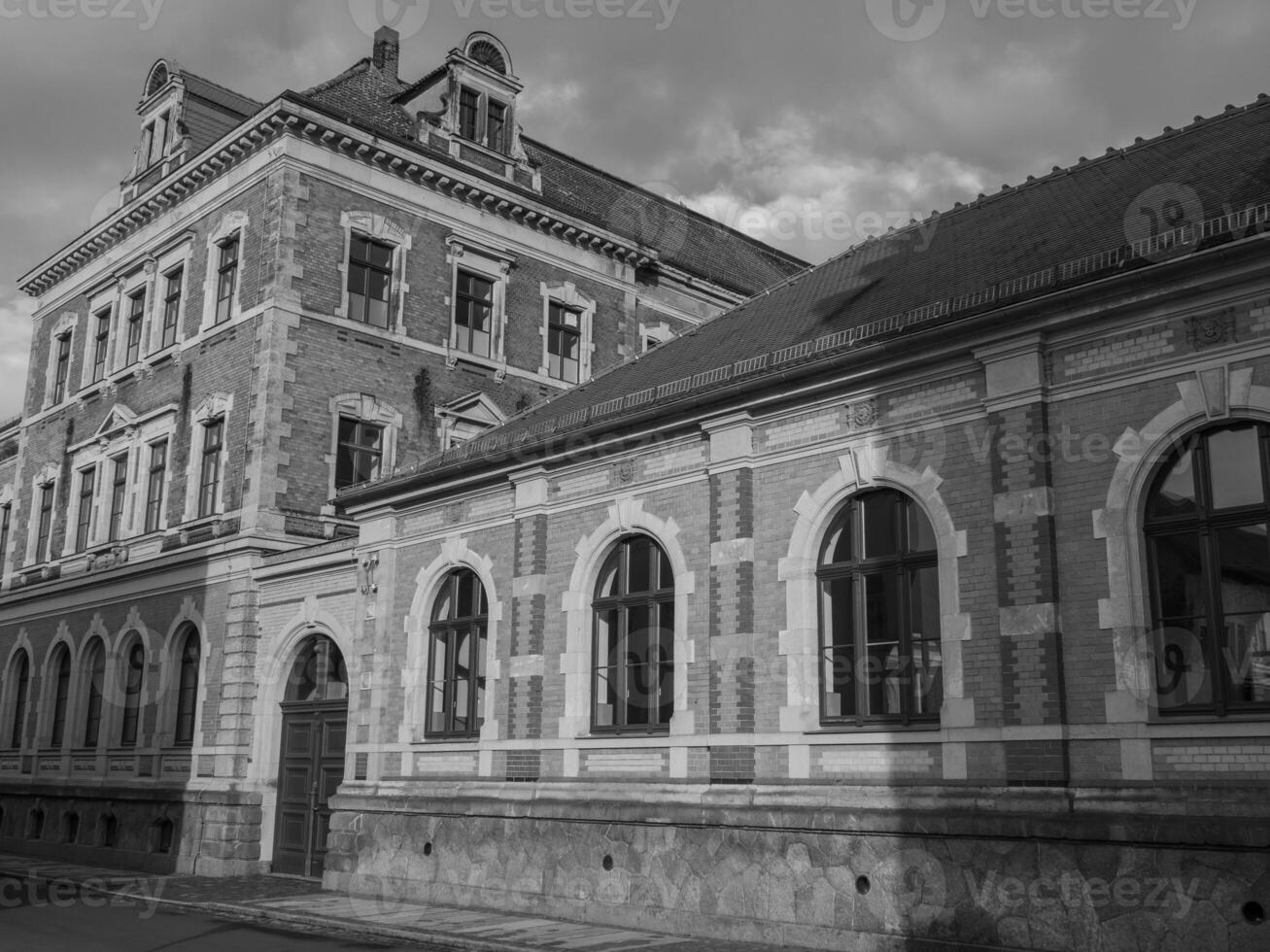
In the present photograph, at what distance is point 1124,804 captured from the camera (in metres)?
11.2

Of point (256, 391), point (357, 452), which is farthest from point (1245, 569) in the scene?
point (256, 391)

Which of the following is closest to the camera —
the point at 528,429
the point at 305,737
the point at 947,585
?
the point at 947,585

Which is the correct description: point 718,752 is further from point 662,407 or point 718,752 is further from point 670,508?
point 662,407

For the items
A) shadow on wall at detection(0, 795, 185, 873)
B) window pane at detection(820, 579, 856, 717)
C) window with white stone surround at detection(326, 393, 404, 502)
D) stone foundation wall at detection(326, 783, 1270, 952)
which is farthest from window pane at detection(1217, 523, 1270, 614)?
shadow on wall at detection(0, 795, 185, 873)

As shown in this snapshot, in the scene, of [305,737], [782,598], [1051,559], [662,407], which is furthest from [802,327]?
[305,737]

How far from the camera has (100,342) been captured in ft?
103

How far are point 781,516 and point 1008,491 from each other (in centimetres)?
299

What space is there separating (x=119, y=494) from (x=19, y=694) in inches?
268

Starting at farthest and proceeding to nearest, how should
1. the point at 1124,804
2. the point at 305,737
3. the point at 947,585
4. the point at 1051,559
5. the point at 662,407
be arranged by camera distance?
the point at 305,737 < the point at 662,407 < the point at 947,585 < the point at 1051,559 < the point at 1124,804

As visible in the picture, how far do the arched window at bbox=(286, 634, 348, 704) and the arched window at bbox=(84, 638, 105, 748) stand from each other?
23.6 feet

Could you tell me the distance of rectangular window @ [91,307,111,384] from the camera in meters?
31.1

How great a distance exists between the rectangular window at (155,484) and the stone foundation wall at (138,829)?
225 inches

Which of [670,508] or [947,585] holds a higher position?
[670,508]

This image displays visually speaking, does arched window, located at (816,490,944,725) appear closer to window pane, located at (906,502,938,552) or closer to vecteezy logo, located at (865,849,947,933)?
window pane, located at (906,502,938,552)
